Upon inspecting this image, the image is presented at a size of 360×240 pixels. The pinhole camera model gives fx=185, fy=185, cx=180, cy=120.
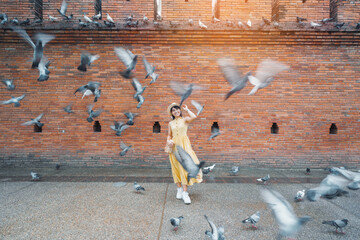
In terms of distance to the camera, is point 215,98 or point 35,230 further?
point 215,98

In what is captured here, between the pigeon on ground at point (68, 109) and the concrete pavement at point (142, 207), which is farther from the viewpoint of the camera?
the pigeon on ground at point (68, 109)

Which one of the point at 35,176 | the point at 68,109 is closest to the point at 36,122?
the point at 68,109

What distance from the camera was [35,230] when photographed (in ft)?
8.66

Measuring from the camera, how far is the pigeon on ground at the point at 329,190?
2.20 meters

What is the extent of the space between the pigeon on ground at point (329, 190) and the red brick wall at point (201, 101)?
357 cm

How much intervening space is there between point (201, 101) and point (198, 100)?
0.33 ft

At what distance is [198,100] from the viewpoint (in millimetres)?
5875

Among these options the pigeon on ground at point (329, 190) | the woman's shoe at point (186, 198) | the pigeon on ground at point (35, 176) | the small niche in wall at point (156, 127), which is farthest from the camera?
the small niche in wall at point (156, 127)

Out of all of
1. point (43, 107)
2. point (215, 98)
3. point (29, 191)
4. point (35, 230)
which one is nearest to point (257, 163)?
point (215, 98)

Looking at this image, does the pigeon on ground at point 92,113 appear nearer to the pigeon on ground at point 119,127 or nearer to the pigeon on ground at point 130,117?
the pigeon on ground at point 119,127

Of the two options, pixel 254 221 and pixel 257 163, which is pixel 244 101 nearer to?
pixel 257 163

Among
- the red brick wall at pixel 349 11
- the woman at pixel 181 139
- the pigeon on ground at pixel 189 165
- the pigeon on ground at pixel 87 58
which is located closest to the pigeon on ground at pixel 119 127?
the pigeon on ground at pixel 87 58

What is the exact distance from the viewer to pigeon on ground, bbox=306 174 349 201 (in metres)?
2.20

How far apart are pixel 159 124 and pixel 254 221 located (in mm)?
3996
